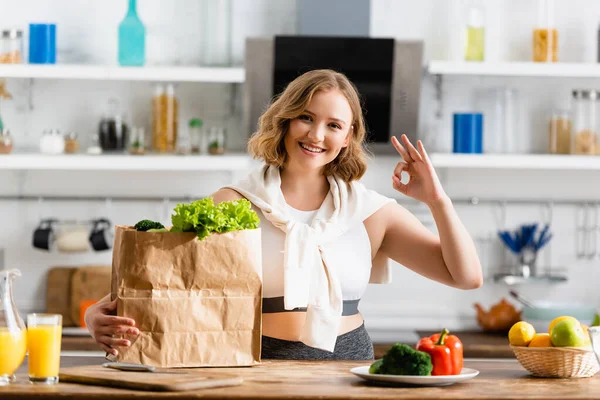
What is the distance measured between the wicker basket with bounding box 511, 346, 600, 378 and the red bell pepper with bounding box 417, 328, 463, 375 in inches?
7.0

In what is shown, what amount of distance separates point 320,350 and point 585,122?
2307 millimetres

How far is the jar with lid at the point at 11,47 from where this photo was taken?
3713 mm

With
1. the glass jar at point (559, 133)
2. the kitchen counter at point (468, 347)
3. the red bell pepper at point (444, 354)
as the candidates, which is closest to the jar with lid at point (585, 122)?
the glass jar at point (559, 133)

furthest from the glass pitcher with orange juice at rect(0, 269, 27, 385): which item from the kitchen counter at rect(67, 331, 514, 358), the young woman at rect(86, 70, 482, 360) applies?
the kitchen counter at rect(67, 331, 514, 358)

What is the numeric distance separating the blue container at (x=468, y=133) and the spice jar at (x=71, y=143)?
62.0 inches

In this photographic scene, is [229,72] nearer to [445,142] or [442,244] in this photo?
[445,142]

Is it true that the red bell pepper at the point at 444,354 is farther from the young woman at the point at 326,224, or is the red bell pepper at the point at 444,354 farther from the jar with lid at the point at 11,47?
the jar with lid at the point at 11,47

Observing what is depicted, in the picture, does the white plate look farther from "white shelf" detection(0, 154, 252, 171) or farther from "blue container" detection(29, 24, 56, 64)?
"blue container" detection(29, 24, 56, 64)

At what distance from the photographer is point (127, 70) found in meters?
3.68

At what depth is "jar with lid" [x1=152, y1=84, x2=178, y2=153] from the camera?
381 centimetres

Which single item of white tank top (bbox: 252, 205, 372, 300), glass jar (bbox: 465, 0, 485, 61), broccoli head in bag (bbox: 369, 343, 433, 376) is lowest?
broccoli head in bag (bbox: 369, 343, 433, 376)

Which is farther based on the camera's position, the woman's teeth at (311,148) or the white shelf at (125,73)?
the white shelf at (125,73)

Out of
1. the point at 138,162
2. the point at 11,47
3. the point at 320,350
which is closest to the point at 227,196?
the point at 320,350

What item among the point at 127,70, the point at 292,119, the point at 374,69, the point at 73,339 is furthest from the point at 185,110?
the point at 292,119
